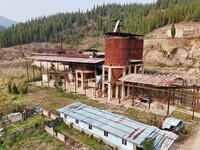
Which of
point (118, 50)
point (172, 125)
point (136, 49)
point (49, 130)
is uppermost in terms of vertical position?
point (136, 49)

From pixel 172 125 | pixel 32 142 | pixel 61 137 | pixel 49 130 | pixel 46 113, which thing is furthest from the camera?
pixel 46 113

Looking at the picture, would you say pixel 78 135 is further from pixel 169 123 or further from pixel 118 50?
pixel 118 50

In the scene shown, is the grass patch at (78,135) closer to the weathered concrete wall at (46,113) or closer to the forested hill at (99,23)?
the weathered concrete wall at (46,113)

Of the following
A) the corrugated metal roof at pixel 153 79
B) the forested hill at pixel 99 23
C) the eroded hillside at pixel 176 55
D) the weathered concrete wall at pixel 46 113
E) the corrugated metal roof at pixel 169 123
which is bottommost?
the weathered concrete wall at pixel 46 113

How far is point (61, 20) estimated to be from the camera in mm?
133875

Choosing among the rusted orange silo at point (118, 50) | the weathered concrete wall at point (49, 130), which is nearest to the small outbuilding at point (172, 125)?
the weathered concrete wall at point (49, 130)

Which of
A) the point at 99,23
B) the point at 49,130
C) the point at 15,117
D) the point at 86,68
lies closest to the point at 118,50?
the point at 86,68

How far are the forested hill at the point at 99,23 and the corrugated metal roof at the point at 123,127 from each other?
59200 millimetres

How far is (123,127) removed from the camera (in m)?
16.1

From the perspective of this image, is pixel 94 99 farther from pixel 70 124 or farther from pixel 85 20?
pixel 85 20

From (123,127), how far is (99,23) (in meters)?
116

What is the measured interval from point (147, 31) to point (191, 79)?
40010mm

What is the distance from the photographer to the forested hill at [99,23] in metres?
69.4

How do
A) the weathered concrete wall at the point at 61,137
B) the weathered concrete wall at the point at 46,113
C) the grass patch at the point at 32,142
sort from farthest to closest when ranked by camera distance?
the weathered concrete wall at the point at 46,113 < the weathered concrete wall at the point at 61,137 < the grass patch at the point at 32,142
